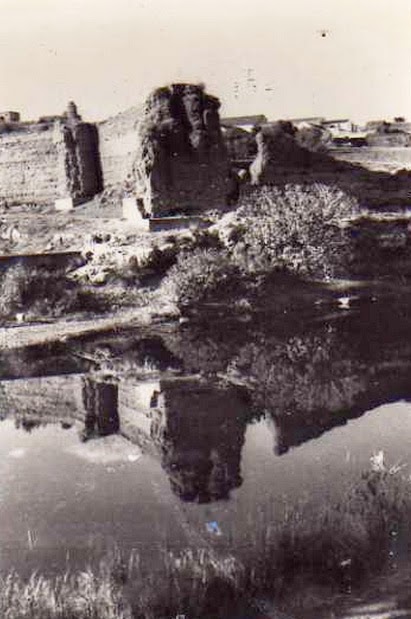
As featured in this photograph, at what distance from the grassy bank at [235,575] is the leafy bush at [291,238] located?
31.2 ft

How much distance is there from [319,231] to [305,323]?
11.1ft

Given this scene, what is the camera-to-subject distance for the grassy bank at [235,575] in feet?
15.3

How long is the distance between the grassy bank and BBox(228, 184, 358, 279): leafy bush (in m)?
9.50

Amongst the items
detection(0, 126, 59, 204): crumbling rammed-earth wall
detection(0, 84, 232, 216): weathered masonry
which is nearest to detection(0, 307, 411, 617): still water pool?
detection(0, 84, 232, 216): weathered masonry

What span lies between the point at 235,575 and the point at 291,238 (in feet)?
36.4

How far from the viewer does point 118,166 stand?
20.2 m

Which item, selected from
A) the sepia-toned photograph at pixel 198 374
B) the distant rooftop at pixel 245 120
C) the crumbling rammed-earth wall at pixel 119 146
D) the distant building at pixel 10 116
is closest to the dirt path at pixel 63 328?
the sepia-toned photograph at pixel 198 374

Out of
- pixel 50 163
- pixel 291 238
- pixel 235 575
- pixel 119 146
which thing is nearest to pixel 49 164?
pixel 50 163

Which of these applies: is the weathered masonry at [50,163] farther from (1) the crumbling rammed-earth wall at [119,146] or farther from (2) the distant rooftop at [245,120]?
(2) the distant rooftop at [245,120]

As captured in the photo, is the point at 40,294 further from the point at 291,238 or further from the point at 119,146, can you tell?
the point at 119,146

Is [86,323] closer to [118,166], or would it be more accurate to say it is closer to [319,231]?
[319,231]

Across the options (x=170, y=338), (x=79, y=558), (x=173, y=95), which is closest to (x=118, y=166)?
(x=173, y=95)

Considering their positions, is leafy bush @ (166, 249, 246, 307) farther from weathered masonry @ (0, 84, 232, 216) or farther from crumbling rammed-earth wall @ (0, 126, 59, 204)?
crumbling rammed-earth wall @ (0, 126, 59, 204)

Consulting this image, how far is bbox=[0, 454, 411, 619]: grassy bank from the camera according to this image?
15.3ft
